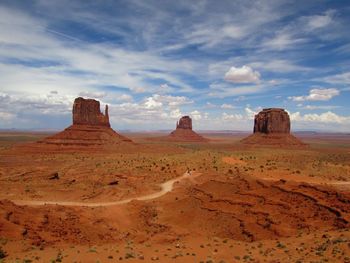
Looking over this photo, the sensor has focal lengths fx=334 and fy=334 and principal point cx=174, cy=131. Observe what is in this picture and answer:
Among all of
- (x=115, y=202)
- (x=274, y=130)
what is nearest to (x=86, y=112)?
(x=274, y=130)

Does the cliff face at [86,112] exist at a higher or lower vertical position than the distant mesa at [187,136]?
higher

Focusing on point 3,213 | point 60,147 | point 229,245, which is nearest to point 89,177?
point 3,213

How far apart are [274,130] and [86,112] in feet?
230

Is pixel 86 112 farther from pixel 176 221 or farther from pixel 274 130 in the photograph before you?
pixel 176 221

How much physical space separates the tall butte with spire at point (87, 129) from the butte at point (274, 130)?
52.6 metres

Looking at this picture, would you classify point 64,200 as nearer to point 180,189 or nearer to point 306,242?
point 180,189

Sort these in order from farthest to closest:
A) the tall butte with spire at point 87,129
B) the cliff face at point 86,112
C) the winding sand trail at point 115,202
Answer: the cliff face at point 86,112, the tall butte with spire at point 87,129, the winding sand trail at point 115,202

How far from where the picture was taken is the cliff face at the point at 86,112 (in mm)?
108062

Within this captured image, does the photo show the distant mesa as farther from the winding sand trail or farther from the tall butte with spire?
the winding sand trail

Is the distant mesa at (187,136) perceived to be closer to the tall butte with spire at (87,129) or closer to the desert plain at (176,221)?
the tall butte with spire at (87,129)

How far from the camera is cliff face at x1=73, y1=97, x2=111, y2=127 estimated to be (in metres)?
108

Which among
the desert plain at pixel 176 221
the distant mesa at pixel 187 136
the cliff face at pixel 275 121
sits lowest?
the desert plain at pixel 176 221

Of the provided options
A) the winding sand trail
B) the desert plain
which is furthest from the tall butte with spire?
the winding sand trail

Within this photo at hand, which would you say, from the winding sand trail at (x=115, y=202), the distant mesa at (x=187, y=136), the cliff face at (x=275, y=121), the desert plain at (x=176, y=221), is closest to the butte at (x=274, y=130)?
the cliff face at (x=275, y=121)
